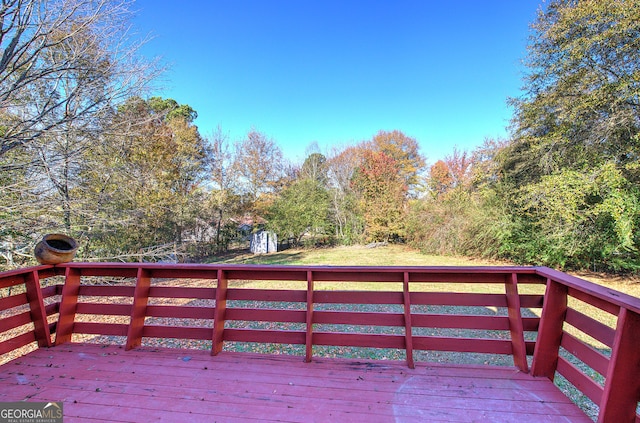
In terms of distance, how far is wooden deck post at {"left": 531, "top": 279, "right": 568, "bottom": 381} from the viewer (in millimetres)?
1598

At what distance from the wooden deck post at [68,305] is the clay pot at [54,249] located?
196mm

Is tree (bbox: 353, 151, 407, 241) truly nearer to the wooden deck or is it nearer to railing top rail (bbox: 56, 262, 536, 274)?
railing top rail (bbox: 56, 262, 536, 274)

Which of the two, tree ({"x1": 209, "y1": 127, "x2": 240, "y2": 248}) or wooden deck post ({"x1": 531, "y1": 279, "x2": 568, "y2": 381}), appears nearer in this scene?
wooden deck post ({"x1": 531, "y1": 279, "x2": 568, "y2": 381})

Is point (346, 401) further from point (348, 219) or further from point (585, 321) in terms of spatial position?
point (348, 219)

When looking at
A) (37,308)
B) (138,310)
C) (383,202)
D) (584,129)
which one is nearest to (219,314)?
(138,310)

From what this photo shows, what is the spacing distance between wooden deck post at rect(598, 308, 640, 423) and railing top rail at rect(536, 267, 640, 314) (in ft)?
0.15

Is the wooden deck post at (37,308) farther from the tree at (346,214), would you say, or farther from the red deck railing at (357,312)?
the tree at (346,214)

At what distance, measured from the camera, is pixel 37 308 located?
81.7 inches

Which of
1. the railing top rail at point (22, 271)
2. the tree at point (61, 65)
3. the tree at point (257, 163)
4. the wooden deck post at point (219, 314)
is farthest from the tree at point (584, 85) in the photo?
the tree at point (257, 163)

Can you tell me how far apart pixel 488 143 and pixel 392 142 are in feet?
24.0

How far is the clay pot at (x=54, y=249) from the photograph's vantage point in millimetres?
1960

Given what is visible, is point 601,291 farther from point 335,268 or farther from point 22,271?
point 22,271

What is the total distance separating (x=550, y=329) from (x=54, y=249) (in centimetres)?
356

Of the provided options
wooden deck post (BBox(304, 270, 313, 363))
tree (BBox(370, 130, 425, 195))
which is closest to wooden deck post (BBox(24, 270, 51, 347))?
wooden deck post (BBox(304, 270, 313, 363))
